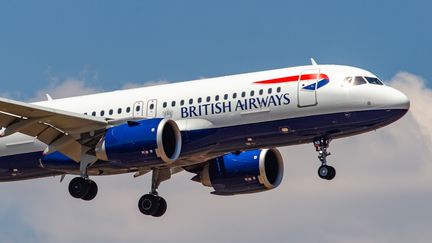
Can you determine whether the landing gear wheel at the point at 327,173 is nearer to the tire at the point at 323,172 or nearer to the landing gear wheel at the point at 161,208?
the tire at the point at 323,172

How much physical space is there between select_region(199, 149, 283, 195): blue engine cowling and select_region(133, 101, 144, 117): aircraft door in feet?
21.3

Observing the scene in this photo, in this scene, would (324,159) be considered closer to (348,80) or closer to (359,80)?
(348,80)

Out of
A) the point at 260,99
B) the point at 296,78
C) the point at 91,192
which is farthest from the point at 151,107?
the point at 296,78

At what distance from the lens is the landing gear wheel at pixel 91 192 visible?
257 feet

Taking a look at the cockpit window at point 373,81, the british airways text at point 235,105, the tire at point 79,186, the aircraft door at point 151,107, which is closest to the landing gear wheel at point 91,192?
the tire at point 79,186

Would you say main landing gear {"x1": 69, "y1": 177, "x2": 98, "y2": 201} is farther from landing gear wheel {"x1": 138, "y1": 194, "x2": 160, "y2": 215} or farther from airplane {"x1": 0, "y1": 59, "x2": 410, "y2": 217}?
landing gear wheel {"x1": 138, "y1": 194, "x2": 160, "y2": 215}

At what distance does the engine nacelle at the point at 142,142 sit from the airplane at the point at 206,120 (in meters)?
0.04

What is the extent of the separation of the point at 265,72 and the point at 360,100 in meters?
4.71

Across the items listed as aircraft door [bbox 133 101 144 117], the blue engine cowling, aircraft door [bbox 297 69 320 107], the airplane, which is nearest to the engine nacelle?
the airplane

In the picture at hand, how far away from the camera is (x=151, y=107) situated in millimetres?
77875

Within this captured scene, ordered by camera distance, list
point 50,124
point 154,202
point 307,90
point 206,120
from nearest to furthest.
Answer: point 307,90 < point 206,120 < point 50,124 < point 154,202

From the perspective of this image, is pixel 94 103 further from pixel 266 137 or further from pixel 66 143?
pixel 266 137

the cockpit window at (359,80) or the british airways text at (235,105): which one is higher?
the cockpit window at (359,80)

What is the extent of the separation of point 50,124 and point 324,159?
40.3 ft
